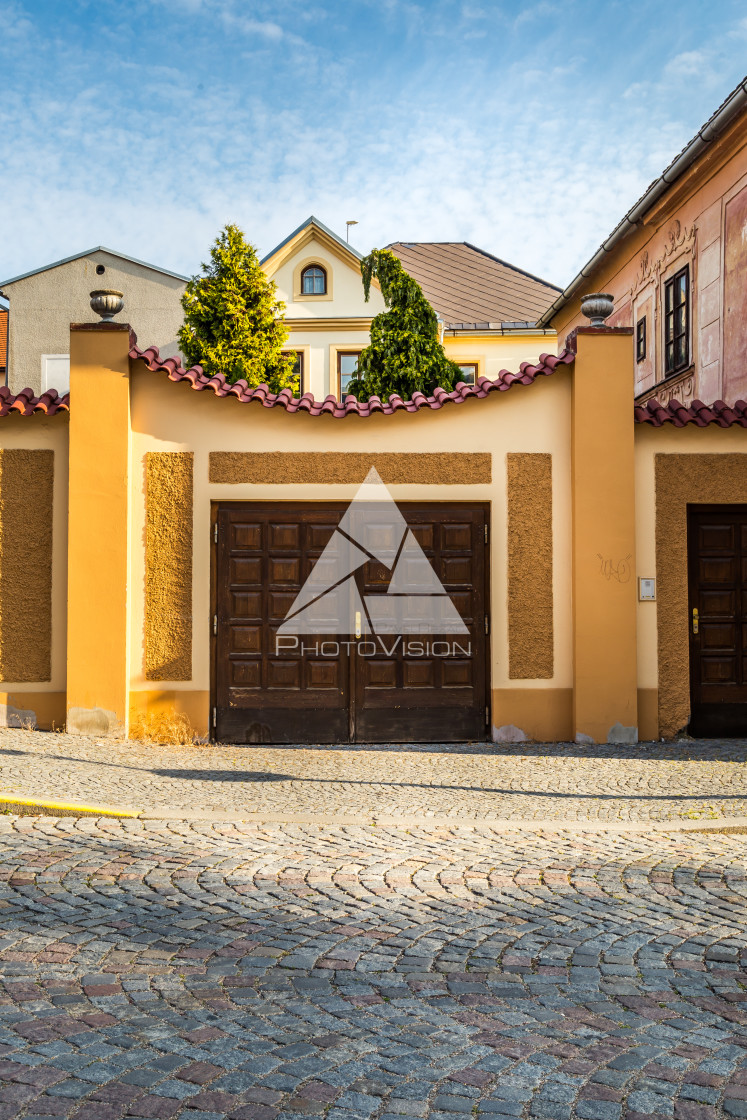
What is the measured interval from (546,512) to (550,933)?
6131 mm

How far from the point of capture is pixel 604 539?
32.3ft

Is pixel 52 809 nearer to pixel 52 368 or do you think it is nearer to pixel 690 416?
pixel 690 416

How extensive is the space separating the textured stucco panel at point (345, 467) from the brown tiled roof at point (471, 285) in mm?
18675

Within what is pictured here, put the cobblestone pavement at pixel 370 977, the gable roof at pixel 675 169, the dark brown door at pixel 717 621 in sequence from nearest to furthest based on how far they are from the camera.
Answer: the cobblestone pavement at pixel 370 977 < the dark brown door at pixel 717 621 < the gable roof at pixel 675 169

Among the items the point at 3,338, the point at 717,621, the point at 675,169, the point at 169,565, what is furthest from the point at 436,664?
the point at 3,338

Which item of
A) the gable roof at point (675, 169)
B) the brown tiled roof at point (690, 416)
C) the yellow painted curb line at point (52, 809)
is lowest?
the yellow painted curb line at point (52, 809)

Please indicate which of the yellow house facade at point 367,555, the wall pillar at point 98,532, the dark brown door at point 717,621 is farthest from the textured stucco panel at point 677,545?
the wall pillar at point 98,532

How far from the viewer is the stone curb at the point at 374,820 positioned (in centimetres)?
639

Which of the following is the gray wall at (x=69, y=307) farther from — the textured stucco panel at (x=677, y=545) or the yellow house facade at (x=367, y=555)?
the textured stucco panel at (x=677, y=545)

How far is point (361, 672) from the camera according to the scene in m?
9.95

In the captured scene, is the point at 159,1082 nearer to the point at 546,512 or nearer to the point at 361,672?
the point at 361,672

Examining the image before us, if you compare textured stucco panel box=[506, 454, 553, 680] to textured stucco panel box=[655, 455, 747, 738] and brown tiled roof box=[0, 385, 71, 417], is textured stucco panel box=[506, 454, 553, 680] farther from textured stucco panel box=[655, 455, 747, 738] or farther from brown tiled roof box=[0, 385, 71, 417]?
brown tiled roof box=[0, 385, 71, 417]

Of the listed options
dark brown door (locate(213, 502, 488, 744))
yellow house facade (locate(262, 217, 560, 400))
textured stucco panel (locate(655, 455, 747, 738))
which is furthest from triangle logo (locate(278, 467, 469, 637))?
yellow house facade (locate(262, 217, 560, 400))

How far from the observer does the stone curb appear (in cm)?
639
